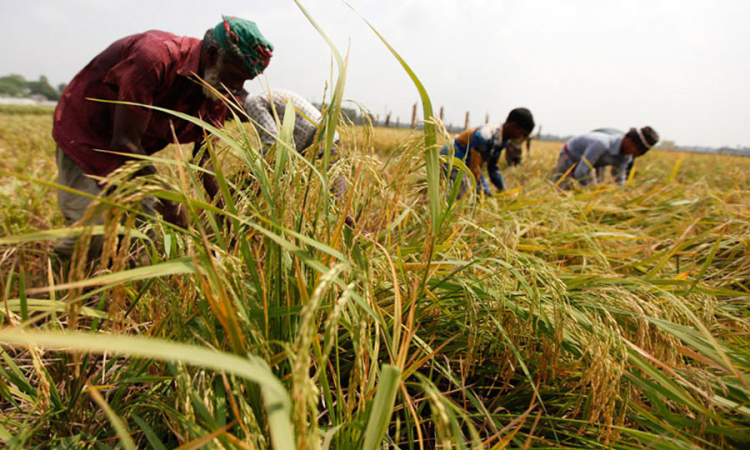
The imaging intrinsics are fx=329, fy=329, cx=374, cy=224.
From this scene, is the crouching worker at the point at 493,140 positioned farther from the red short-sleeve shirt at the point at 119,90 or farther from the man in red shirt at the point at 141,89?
the red short-sleeve shirt at the point at 119,90

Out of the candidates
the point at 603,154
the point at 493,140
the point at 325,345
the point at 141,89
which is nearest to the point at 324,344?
the point at 325,345

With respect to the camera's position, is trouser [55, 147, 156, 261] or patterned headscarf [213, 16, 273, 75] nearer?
patterned headscarf [213, 16, 273, 75]

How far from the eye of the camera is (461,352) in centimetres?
96

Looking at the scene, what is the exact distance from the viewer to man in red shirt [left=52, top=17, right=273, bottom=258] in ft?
4.58

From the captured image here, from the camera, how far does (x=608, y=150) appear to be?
488cm

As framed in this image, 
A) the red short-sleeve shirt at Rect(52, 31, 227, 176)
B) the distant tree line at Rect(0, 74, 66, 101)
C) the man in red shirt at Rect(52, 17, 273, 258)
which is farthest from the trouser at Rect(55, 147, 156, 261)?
the distant tree line at Rect(0, 74, 66, 101)

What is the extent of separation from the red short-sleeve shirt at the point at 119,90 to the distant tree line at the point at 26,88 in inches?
3186

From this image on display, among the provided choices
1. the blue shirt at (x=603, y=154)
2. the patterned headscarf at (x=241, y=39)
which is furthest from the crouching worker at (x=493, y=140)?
the patterned headscarf at (x=241, y=39)

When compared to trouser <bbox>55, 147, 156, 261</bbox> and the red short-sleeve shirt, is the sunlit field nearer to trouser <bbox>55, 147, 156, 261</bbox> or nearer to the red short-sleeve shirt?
the red short-sleeve shirt

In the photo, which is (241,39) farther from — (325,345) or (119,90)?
(325,345)

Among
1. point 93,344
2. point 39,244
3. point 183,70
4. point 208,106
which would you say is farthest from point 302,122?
point 93,344

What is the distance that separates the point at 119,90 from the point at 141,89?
0.12m

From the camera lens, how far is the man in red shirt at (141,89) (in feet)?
4.58

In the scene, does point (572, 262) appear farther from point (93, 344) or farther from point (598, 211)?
point (93, 344)
